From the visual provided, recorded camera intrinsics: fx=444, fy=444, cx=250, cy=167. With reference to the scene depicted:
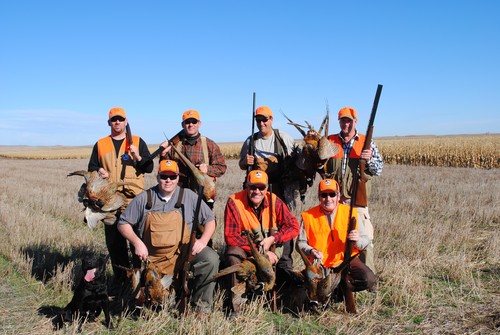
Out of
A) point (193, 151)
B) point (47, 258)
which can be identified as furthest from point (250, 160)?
point (47, 258)

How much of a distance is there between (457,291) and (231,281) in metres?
2.42

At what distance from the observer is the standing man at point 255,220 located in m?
4.55

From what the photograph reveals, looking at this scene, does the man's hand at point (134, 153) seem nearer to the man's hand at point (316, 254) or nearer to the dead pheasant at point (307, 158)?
the dead pheasant at point (307, 158)

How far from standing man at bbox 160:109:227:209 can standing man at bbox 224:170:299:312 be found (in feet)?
1.72

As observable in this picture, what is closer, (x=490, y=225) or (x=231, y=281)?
(x=231, y=281)

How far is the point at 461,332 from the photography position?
12.5 ft

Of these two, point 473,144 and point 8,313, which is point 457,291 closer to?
point 8,313

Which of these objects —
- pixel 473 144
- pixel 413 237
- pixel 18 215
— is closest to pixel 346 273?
pixel 413 237

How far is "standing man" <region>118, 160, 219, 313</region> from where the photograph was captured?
4285 millimetres

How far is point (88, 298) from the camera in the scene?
3.99m

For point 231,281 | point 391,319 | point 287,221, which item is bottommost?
point 391,319

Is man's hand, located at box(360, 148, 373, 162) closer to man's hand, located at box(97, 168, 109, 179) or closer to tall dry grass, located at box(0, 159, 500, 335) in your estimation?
tall dry grass, located at box(0, 159, 500, 335)

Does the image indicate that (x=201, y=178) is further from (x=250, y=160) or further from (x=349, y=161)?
(x=349, y=161)

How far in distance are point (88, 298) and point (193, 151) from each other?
2005 mm
